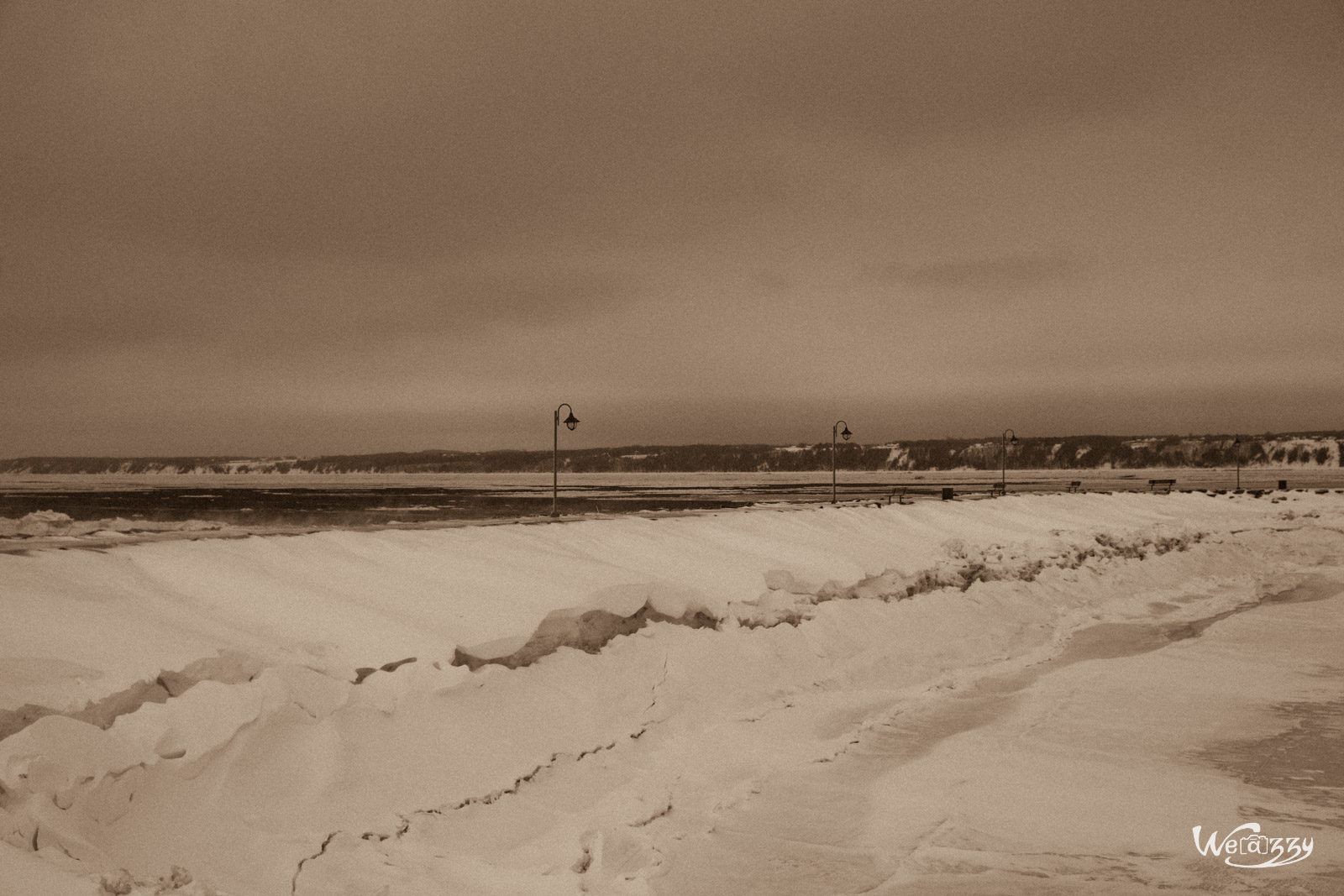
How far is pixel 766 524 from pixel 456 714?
8.10 m

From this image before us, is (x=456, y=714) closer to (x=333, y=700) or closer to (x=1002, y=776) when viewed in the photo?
(x=333, y=700)

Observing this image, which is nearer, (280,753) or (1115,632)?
(280,753)

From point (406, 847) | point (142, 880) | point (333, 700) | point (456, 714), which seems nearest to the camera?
point (142, 880)

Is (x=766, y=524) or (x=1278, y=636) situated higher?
(x=766, y=524)

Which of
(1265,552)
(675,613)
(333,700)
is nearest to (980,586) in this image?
(675,613)

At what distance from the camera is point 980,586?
12.3m

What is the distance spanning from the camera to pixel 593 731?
255 inches

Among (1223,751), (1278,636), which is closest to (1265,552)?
(1278,636)

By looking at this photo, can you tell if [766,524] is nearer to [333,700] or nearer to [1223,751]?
[1223,751]

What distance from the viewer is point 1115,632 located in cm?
1103

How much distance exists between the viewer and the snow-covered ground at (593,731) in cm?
438

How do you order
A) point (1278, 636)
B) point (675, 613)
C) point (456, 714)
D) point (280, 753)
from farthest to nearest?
point (1278, 636) < point (675, 613) < point (456, 714) < point (280, 753)

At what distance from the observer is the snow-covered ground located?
14.4ft

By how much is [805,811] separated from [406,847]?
205cm
